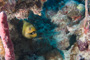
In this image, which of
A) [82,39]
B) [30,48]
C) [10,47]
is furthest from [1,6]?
[82,39]

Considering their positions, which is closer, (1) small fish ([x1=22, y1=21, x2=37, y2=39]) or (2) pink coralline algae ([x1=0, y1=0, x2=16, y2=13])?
(1) small fish ([x1=22, y1=21, x2=37, y2=39])

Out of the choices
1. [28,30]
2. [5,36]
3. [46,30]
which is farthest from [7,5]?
[5,36]

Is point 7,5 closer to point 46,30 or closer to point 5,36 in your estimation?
point 46,30

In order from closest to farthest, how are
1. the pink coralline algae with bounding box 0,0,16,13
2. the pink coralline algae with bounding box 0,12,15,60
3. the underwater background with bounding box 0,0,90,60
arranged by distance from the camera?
the pink coralline algae with bounding box 0,12,15,60
the underwater background with bounding box 0,0,90,60
the pink coralline algae with bounding box 0,0,16,13

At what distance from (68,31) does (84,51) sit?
140 centimetres

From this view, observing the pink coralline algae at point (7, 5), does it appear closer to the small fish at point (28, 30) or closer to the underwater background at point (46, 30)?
the underwater background at point (46, 30)

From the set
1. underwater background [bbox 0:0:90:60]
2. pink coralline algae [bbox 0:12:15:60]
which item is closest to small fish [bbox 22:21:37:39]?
underwater background [bbox 0:0:90:60]

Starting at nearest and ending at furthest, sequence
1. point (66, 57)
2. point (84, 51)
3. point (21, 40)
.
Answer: point (84, 51), point (21, 40), point (66, 57)

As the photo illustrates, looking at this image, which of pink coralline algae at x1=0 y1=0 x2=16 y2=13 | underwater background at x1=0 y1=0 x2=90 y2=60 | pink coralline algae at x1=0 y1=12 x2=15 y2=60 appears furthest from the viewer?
pink coralline algae at x1=0 y1=0 x2=16 y2=13

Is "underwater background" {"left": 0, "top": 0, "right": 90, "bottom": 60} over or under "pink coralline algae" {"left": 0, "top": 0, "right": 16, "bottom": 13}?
under

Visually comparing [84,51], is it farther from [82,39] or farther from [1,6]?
[1,6]

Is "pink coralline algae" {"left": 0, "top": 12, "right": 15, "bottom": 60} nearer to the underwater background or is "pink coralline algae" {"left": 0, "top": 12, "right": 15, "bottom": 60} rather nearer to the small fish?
the underwater background

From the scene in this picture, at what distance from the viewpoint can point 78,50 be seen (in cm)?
250

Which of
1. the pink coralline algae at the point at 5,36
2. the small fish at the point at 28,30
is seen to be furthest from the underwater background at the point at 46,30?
the pink coralline algae at the point at 5,36
